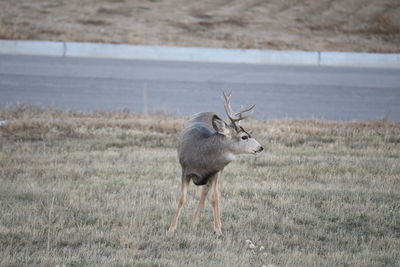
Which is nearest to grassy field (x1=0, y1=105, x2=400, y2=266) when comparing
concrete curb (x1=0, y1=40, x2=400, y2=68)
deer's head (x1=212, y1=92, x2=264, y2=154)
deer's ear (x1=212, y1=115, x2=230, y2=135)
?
deer's head (x1=212, y1=92, x2=264, y2=154)

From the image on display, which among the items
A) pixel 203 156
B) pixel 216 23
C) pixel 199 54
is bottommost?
pixel 203 156

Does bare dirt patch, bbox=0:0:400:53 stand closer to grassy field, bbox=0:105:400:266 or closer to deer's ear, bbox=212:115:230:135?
grassy field, bbox=0:105:400:266

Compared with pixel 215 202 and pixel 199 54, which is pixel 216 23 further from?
pixel 215 202

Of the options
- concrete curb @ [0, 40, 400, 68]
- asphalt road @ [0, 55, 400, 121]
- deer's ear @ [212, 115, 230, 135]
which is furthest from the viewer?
concrete curb @ [0, 40, 400, 68]

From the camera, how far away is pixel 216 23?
2059 centimetres

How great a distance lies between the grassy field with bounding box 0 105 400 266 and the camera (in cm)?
564

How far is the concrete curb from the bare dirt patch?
0.57m

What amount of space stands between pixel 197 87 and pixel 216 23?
6.40 m

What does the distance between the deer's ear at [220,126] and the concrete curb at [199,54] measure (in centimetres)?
1182

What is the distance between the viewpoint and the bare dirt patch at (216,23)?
751 inches

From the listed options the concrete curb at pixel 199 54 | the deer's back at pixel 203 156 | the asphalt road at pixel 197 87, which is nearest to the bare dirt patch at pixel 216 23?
the concrete curb at pixel 199 54

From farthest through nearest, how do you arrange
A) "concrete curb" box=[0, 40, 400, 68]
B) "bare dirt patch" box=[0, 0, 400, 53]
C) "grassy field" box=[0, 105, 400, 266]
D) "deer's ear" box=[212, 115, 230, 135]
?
→ 1. "bare dirt patch" box=[0, 0, 400, 53]
2. "concrete curb" box=[0, 40, 400, 68]
3. "deer's ear" box=[212, 115, 230, 135]
4. "grassy field" box=[0, 105, 400, 266]

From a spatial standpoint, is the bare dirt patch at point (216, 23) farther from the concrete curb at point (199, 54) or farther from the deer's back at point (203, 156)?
the deer's back at point (203, 156)

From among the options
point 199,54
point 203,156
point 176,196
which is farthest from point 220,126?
point 199,54
